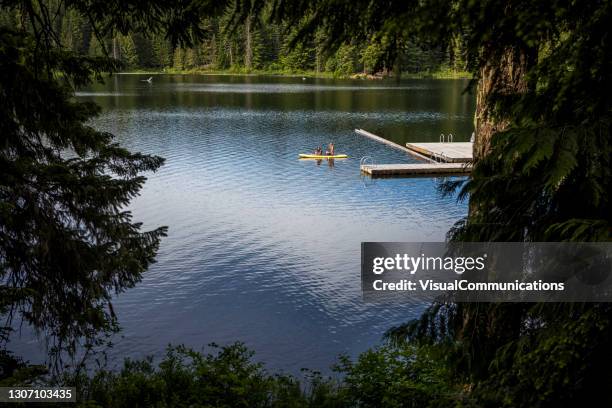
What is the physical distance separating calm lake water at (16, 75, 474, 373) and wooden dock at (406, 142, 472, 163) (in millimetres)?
1624

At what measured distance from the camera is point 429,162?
121 ft

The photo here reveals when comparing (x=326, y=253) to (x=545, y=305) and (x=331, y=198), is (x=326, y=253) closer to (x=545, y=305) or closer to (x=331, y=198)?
(x=331, y=198)

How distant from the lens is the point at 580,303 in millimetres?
3139

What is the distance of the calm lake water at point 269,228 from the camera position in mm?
16094

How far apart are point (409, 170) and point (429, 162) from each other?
142 inches

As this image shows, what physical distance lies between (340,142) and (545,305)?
39.5 meters

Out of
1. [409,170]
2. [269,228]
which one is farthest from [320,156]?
[269,228]

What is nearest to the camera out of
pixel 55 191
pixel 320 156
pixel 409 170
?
pixel 55 191

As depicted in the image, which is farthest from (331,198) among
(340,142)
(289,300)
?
(340,142)

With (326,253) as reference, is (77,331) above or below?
above

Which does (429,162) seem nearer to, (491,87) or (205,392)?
(205,392)

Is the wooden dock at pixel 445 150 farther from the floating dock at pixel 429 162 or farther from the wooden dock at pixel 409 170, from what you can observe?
the wooden dock at pixel 409 170

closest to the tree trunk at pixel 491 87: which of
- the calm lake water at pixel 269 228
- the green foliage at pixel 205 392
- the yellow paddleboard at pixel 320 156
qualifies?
the green foliage at pixel 205 392

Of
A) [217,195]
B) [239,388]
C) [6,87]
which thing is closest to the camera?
[6,87]
